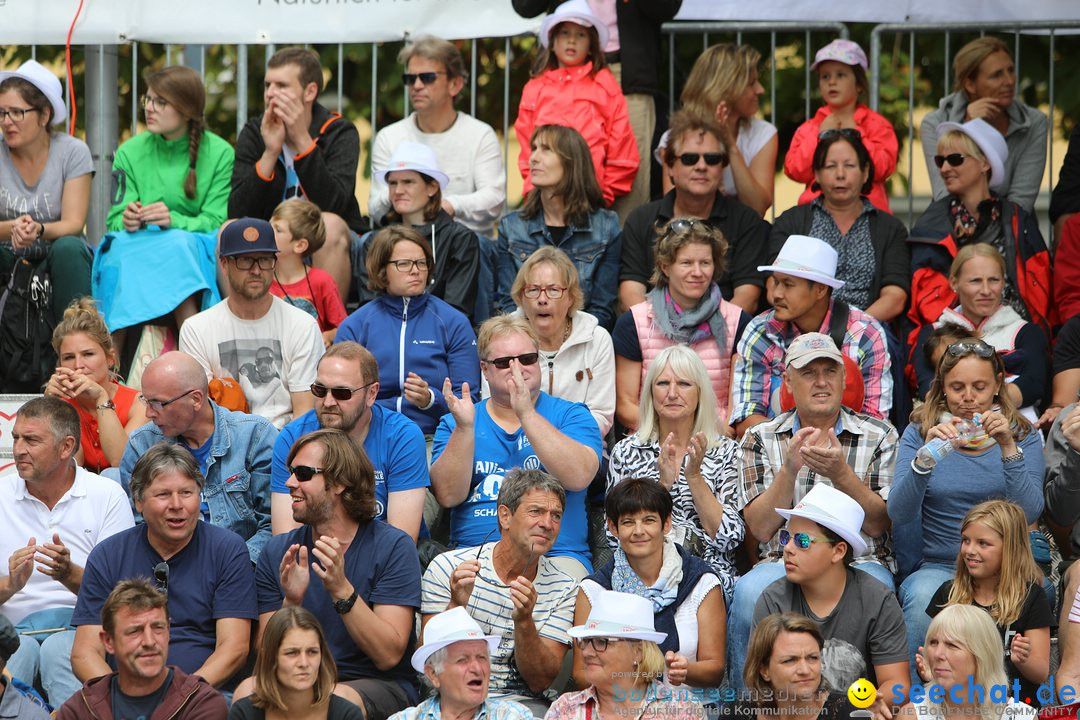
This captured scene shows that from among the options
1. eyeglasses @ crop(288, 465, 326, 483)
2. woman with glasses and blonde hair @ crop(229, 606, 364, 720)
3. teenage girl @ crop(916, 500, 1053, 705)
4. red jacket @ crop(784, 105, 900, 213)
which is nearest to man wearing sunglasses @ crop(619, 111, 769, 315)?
red jacket @ crop(784, 105, 900, 213)

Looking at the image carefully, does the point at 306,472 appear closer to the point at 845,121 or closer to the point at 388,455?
the point at 388,455

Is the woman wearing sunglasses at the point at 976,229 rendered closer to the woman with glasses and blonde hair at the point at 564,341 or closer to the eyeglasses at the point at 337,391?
the woman with glasses and blonde hair at the point at 564,341

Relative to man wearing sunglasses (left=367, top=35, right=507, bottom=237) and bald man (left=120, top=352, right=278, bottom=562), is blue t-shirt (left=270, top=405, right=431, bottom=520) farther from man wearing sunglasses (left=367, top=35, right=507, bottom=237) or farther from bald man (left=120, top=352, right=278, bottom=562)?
man wearing sunglasses (left=367, top=35, right=507, bottom=237)

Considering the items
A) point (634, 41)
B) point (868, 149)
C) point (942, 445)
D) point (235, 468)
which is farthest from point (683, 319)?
point (235, 468)

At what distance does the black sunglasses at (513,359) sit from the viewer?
8.06 meters

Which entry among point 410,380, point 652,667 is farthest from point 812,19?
point 652,667

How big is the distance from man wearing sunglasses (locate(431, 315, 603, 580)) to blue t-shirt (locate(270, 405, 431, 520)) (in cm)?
15

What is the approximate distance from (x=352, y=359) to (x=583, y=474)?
4.04 ft

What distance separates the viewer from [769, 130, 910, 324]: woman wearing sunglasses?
9.61 m

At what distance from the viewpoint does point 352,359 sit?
7855mm

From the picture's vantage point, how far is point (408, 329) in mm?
9047

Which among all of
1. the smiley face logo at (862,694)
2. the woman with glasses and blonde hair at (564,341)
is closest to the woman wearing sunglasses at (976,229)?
the woman with glasses and blonde hair at (564,341)

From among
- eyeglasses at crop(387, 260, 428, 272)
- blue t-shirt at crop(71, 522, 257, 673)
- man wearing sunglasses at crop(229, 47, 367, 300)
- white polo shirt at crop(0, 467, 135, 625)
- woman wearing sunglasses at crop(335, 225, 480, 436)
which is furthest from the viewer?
man wearing sunglasses at crop(229, 47, 367, 300)

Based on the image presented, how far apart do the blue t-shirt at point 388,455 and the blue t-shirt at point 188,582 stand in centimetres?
64
